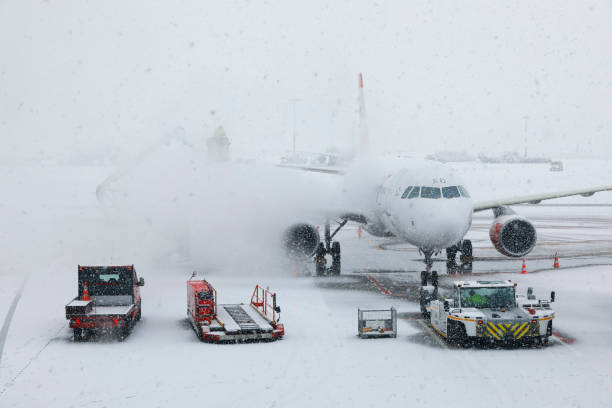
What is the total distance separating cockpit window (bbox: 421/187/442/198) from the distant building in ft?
44.1

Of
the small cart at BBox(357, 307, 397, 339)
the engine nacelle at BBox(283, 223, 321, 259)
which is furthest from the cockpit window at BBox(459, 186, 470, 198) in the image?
the engine nacelle at BBox(283, 223, 321, 259)

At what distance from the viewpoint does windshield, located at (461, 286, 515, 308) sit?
17312 mm

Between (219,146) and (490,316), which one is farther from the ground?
(219,146)

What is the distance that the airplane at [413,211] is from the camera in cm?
2197

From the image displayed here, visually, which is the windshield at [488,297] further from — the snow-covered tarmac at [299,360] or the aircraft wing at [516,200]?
the aircraft wing at [516,200]

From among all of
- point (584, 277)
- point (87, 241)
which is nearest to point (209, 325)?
point (584, 277)

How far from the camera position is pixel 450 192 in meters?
22.4

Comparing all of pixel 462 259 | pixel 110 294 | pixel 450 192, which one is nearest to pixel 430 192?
pixel 450 192

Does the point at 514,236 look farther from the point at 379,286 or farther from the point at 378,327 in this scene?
the point at 378,327

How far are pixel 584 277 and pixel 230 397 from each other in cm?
1902

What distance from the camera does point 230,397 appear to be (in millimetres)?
12500

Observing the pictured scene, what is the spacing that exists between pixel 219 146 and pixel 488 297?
19.1 metres

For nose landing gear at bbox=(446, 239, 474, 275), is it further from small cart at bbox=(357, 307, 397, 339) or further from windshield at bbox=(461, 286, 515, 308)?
small cart at bbox=(357, 307, 397, 339)

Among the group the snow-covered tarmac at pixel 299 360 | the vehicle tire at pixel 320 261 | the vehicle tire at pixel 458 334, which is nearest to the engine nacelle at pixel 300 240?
the snow-covered tarmac at pixel 299 360
